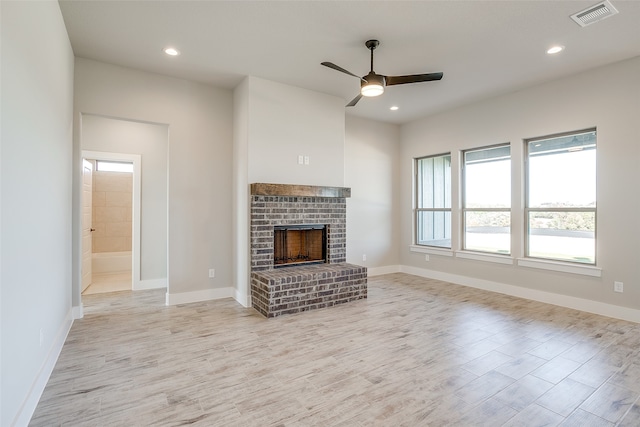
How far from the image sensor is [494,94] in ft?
16.1

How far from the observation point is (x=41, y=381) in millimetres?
2219

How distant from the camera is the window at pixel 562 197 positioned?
13.6ft

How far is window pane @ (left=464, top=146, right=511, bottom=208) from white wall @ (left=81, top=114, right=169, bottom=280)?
521cm

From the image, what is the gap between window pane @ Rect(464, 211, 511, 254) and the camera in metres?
5.06

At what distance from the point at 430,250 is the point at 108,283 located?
5.82m

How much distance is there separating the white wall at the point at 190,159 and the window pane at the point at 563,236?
4493 millimetres

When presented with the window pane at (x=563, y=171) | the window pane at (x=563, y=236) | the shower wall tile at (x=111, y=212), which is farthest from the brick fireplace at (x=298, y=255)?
the shower wall tile at (x=111, y=212)

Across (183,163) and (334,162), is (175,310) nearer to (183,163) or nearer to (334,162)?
(183,163)

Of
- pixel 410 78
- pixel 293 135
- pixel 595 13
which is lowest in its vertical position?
pixel 293 135

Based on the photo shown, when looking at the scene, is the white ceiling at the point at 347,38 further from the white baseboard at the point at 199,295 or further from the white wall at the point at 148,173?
the white baseboard at the point at 199,295

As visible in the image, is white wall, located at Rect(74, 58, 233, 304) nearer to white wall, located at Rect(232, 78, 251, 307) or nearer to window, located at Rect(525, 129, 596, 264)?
white wall, located at Rect(232, 78, 251, 307)

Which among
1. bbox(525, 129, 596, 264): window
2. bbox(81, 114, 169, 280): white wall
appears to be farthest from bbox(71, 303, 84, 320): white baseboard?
bbox(525, 129, 596, 264): window

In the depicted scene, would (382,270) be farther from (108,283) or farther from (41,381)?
(41,381)

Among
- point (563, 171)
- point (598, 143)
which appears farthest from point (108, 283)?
point (598, 143)
